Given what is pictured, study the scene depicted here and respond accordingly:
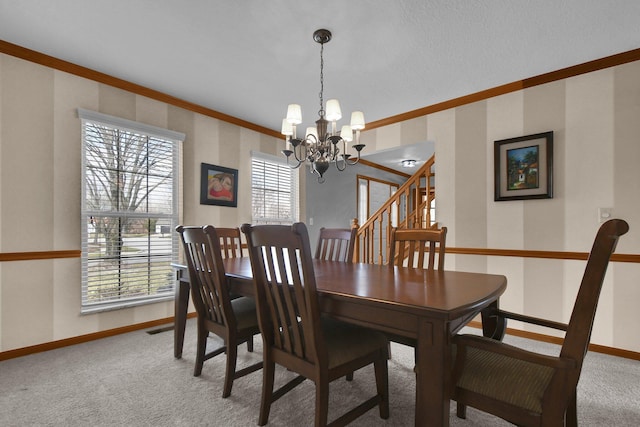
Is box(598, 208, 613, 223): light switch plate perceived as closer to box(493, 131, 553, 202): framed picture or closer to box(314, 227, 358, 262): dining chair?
box(493, 131, 553, 202): framed picture

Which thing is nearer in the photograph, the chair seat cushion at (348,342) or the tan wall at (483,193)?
the chair seat cushion at (348,342)

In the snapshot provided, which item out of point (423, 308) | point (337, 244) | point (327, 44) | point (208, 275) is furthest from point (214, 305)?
point (327, 44)

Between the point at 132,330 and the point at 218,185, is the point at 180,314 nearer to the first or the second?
the point at 132,330

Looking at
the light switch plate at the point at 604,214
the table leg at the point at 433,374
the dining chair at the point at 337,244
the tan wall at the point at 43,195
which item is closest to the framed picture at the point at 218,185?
the tan wall at the point at 43,195

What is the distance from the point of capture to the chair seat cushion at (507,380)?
107 centimetres

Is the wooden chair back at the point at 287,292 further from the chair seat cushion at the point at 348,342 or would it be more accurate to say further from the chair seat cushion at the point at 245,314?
the chair seat cushion at the point at 245,314

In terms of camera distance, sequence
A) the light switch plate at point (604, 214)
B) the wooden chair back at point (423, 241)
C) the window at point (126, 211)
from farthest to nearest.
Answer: the window at point (126, 211) → the light switch plate at point (604, 214) → the wooden chair back at point (423, 241)

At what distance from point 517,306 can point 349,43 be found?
2.77 m

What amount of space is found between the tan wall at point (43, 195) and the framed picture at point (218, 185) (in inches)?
34.8

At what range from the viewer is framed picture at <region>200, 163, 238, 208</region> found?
3605 millimetres

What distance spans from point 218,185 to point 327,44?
208 cm

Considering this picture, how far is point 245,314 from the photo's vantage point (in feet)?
6.73

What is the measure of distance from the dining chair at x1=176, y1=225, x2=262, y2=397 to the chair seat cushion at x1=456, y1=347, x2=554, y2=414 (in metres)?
1.22

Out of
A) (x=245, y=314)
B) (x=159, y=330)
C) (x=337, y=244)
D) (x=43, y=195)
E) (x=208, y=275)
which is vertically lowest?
(x=159, y=330)
